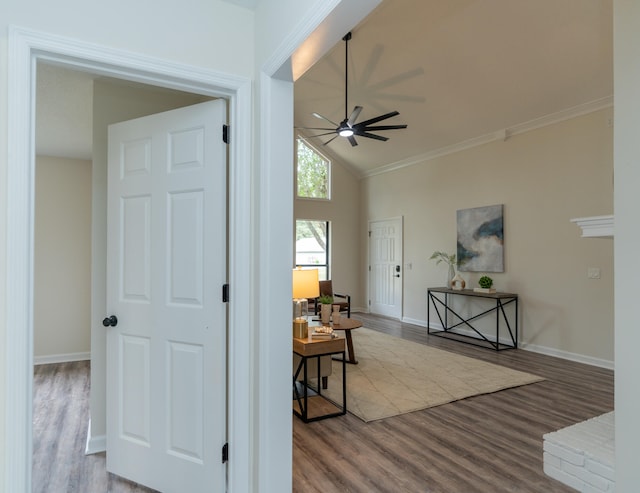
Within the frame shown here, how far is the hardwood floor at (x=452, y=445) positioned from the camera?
7.23 feet

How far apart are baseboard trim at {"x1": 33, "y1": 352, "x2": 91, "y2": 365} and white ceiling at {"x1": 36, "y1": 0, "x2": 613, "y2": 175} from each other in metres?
2.44

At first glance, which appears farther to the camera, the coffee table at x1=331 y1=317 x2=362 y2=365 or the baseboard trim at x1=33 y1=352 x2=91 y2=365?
the baseboard trim at x1=33 y1=352 x2=91 y2=365

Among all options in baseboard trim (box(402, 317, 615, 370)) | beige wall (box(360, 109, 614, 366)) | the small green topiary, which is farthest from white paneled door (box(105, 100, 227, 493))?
the small green topiary

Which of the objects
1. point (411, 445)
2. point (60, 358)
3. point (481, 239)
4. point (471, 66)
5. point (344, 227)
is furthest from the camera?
point (344, 227)

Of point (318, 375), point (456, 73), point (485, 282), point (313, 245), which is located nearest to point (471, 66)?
point (456, 73)

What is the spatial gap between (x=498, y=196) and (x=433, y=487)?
4654 millimetres

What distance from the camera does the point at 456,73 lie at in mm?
4980

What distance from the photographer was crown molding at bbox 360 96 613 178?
15.1 ft

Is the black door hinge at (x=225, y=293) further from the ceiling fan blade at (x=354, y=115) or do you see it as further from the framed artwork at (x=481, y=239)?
the framed artwork at (x=481, y=239)

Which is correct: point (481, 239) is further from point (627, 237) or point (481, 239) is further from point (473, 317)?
point (627, 237)

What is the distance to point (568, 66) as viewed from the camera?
4.30 m

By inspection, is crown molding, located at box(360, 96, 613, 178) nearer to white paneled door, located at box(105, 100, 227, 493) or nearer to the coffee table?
the coffee table

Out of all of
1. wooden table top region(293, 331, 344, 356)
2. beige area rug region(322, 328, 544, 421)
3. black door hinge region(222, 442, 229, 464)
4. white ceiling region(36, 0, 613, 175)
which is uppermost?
white ceiling region(36, 0, 613, 175)

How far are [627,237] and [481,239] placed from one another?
460 cm
